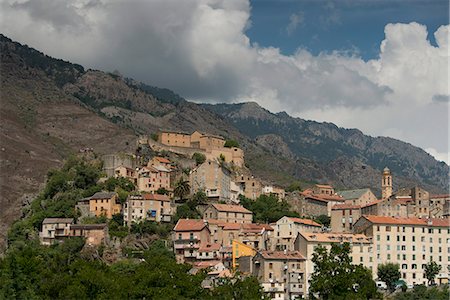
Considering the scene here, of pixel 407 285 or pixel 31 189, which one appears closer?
pixel 407 285

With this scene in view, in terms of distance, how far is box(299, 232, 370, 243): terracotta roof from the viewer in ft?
325

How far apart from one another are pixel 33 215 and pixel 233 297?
173 feet

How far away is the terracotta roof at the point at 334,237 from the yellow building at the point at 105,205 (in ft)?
86.0

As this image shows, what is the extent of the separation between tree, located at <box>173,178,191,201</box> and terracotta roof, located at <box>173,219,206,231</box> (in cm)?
1091

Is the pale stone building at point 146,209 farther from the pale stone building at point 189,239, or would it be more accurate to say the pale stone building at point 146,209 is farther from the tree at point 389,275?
the tree at point 389,275

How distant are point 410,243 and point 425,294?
15.5 m

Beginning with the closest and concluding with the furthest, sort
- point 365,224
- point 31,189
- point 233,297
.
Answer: point 233,297
point 365,224
point 31,189

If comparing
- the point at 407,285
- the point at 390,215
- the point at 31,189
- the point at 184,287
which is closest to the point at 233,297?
the point at 184,287

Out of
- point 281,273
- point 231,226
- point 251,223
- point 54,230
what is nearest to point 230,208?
point 251,223

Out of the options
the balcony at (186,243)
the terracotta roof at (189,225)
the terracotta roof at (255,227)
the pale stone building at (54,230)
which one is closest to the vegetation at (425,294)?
the terracotta roof at (255,227)

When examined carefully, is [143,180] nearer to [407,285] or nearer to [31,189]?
[407,285]

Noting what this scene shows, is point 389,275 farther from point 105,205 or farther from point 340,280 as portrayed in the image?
point 105,205

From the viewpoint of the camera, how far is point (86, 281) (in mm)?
73312

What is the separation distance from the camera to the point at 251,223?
11338 centimetres
